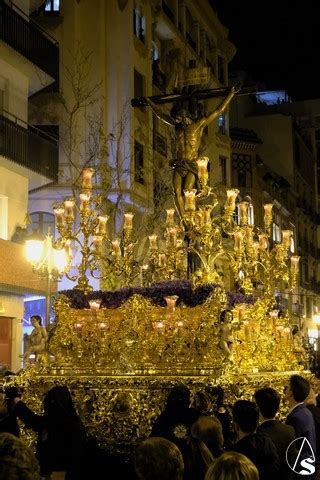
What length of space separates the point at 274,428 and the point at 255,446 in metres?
0.76

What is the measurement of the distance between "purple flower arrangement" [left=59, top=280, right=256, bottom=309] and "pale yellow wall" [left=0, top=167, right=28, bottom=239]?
32.5 feet

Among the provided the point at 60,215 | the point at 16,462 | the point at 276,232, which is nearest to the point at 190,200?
the point at 60,215

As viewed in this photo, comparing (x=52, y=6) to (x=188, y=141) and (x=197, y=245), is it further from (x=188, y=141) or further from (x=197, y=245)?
(x=197, y=245)

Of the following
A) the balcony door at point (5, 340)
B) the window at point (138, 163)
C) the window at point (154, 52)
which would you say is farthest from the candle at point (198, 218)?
the window at point (154, 52)

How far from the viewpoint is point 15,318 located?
71.4ft

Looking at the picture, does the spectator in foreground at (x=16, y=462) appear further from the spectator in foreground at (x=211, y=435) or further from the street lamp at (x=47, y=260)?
the street lamp at (x=47, y=260)

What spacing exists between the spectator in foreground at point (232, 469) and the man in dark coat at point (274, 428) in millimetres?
2494

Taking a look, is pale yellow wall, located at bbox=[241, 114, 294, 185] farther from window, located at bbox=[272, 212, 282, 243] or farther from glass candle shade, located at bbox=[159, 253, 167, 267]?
glass candle shade, located at bbox=[159, 253, 167, 267]

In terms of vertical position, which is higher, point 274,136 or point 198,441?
point 274,136

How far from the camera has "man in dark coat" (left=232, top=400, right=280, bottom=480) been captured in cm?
569

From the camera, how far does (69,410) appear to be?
731 cm

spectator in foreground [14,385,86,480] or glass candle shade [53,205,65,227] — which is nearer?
spectator in foreground [14,385,86,480]

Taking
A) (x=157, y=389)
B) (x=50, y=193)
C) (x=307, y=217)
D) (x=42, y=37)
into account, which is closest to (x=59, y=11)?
(x=42, y=37)

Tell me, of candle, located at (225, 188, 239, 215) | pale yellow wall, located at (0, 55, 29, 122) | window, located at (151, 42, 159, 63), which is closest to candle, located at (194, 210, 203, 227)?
candle, located at (225, 188, 239, 215)
